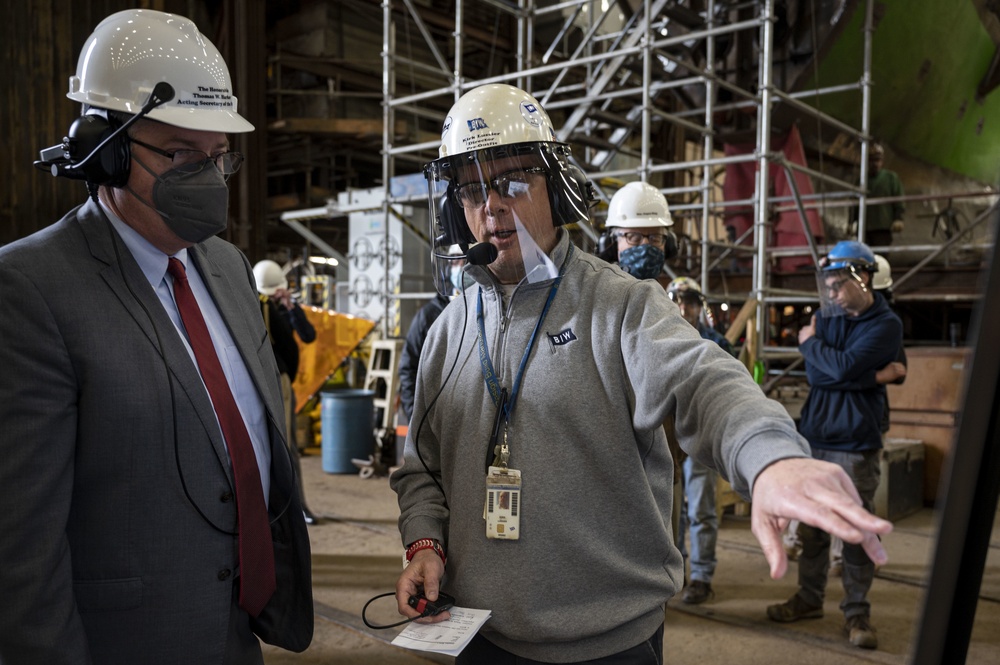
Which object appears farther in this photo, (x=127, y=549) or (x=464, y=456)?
(x=464, y=456)

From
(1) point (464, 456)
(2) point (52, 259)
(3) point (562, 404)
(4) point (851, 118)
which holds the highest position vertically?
A: (4) point (851, 118)

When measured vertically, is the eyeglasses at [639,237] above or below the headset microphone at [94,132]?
below

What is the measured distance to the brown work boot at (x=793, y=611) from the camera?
4301mm

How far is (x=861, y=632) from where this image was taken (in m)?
3.98

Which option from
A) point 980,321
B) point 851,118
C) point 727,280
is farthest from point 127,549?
point 851,118

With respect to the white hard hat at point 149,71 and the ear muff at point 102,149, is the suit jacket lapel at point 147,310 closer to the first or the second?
the ear muff at point 102,149

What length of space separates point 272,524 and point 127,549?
1.23ft

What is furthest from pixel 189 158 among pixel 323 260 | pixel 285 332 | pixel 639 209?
pixel 323 260

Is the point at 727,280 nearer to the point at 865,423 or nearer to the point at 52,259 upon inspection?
the point at 865,423

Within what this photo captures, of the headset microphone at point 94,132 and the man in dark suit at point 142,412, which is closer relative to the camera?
the man in dark suit at point 142,412

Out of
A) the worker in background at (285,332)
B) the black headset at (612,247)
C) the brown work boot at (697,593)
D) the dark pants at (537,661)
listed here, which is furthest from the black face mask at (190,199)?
the brown work boot at (697,593)

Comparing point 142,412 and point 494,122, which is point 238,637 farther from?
point 494,122

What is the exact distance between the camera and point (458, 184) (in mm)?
1778

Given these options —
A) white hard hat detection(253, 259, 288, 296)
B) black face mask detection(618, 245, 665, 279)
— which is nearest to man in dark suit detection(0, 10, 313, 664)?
black face mask detection(618, 245, 665, 279)
